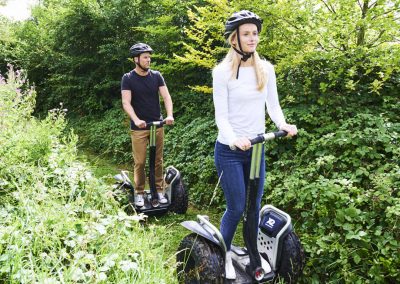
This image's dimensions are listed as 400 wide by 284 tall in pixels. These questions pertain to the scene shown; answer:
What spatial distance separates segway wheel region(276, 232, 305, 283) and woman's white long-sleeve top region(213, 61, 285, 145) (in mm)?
964

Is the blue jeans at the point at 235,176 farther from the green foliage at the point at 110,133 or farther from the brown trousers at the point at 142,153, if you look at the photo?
the green foliage at the point at 110,133

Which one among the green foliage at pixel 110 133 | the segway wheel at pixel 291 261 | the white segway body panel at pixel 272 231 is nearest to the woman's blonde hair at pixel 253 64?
the white segway body panel at pixel 272 231

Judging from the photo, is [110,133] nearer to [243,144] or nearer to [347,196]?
[347,196]

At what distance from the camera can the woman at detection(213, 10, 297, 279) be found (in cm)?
261

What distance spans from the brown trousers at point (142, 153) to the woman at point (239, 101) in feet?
6.54

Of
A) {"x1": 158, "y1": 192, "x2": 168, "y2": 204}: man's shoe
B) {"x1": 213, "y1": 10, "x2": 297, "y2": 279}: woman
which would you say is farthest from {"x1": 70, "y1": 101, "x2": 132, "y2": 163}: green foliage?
{"x1": 213, "y1": 10, "x2": 297, "y2": 279}: woman

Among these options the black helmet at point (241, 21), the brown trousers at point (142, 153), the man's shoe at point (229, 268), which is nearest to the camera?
the black helmet at point (241, 21)

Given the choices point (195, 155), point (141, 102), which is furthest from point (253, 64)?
point (195, 155)

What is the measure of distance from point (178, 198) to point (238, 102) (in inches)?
94.9

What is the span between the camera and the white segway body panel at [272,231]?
9.97 feet

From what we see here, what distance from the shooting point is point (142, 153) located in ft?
15.5

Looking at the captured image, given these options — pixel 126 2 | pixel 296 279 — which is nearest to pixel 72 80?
pixel 126 2

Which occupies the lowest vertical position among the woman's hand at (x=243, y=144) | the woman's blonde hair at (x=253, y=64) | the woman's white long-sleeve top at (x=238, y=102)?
the woman's hand at (x=243, y=144)

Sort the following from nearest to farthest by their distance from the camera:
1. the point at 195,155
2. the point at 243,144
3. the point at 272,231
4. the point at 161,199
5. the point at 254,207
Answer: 1. the point at 243,144
2. the point at 254,207
3. the point at 272,231
4. the point at 161,199
5. the point at 195,155
